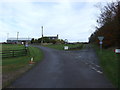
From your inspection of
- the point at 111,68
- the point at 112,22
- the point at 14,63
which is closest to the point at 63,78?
the point at 111,68

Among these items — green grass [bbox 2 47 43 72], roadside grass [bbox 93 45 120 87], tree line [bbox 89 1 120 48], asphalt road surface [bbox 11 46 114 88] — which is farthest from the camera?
tree line [bbox 89 1 120 48]

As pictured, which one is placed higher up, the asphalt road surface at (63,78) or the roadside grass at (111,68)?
the roadside grass at (111,68)

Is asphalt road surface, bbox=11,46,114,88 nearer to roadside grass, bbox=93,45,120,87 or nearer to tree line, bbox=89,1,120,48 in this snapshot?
roadside grass, bbox=93,45,120,87

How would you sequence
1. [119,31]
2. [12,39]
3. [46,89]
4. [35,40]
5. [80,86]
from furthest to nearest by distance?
[12,39]
[35,40]
[119,31]
[80,86]
[46,89]

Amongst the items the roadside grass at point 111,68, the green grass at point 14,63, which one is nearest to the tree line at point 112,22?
the roadside grass at point 111,68

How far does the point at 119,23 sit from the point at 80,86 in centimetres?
1891

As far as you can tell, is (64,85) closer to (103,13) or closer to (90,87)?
(90,87)

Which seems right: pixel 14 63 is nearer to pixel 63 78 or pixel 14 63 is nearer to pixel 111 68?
pixel 63 78

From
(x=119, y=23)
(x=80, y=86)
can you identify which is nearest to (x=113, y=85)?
(x=80, y=86)

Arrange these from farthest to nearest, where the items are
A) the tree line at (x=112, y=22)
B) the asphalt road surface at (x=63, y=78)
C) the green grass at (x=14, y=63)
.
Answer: the tree line at (x=112, y=22)
the green grass at (x=14, y=63)
the asphalt road surface at (x=63, y=78)

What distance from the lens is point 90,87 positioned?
219 inches

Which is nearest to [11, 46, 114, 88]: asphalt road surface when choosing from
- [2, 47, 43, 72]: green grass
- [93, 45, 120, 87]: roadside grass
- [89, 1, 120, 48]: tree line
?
[93, 45, 120, 87]: roadside grass

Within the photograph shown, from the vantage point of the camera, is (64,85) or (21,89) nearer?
(21,89)

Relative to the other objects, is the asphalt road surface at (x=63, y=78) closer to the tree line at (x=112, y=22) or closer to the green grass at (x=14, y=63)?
the green grass at (x=14, y=63)
